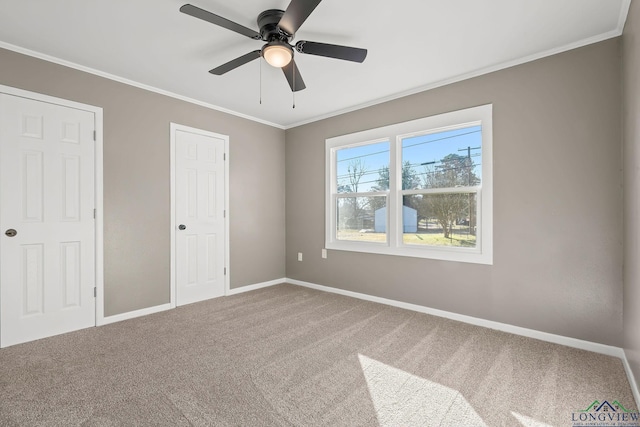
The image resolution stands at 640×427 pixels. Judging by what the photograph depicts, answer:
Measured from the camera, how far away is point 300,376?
2129 millimetres

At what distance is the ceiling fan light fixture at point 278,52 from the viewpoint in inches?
Result: 82.7

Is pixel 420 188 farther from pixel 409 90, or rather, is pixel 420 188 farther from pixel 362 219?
pixel 409 90

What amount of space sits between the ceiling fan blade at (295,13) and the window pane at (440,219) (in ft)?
7.45

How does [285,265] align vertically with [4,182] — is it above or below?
below

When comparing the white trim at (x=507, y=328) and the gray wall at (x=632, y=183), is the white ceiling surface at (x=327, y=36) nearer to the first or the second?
the gray wall at (x=632, y=183)

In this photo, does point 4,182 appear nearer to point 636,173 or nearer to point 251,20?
point 251,20

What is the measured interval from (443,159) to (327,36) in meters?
1.79

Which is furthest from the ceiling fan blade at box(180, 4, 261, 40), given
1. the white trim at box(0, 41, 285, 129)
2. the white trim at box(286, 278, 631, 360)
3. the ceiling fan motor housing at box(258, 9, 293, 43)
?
the white trim at box(286, 278, 631, 360)

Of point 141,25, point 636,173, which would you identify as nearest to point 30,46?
point 141,25

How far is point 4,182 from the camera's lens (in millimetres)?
→ 2572

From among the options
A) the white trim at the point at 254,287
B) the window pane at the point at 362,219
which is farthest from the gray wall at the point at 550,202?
the white trim at the point at 254,287

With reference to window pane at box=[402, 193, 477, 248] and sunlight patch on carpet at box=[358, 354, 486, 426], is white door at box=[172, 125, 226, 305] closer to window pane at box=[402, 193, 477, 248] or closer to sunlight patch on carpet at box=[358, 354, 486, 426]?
window pane at box=[402, 193, 477, 248]

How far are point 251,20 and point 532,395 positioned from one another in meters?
3.13

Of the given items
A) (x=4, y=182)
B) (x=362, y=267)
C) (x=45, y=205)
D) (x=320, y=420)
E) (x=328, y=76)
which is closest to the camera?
(x=320, y=420)
